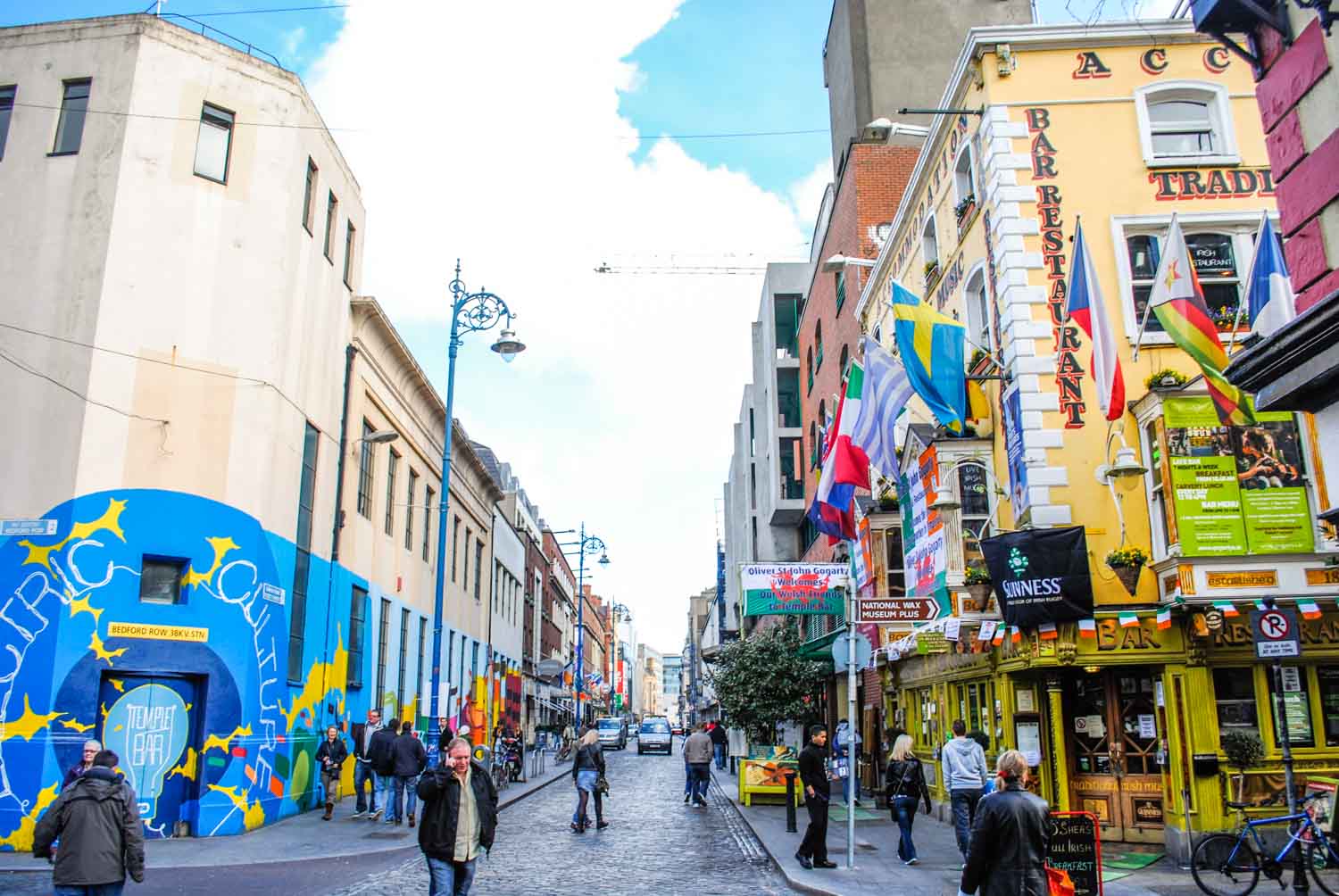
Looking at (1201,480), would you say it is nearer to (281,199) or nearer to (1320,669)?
(1320,669)

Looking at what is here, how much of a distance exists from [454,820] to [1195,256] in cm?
1380

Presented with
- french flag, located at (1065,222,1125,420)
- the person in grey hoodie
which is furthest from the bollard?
french flag, located at (1065,222,1125,420)

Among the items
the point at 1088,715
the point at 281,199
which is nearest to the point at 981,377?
the point at 1088,715

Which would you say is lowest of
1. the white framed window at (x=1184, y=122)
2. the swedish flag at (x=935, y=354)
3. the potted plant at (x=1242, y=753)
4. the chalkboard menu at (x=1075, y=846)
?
the chalkboard menu at (x=1075, y=846)

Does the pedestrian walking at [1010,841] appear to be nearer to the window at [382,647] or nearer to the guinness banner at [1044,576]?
the guinness banner at [1044,576]

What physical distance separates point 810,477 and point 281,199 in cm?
2184

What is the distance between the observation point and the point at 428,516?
32.5 metres

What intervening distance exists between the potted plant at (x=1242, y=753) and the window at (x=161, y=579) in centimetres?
1555

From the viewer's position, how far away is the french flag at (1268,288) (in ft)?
40.0

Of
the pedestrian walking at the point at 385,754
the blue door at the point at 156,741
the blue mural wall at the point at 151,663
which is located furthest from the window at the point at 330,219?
the pedestrian walking at the point at 385,754

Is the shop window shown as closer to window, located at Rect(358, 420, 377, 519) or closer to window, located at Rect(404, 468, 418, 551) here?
window, located at Rect(358, 420, 377, 519)

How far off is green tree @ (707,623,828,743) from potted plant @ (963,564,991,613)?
13023mm

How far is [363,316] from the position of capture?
23891 millimetres

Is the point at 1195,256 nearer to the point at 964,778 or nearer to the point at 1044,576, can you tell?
the point at 1044,576
